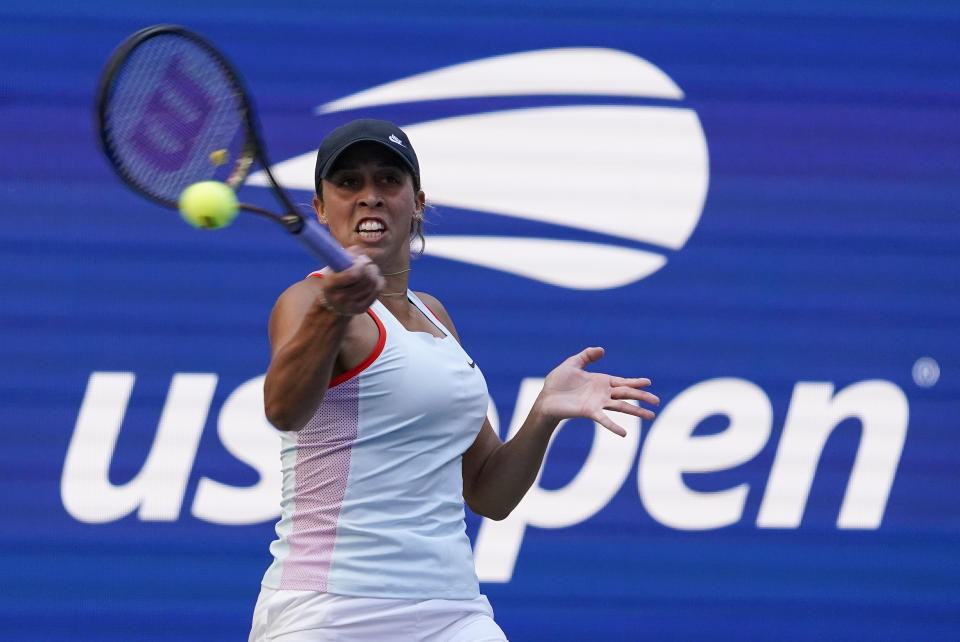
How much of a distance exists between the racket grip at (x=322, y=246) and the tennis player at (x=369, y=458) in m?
0.16

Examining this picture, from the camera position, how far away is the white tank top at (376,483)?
231cm

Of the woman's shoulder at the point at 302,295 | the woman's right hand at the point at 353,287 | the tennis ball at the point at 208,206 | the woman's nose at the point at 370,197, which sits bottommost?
the woman's right hand at the point at 353,287

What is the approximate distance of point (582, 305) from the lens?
4.22 m

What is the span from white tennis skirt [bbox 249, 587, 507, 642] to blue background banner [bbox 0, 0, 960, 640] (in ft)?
5.67

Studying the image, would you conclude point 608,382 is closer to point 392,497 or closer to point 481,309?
point 392,497

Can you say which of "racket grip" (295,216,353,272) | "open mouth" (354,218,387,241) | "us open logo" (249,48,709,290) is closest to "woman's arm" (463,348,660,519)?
"open mouth" (354,218,387,241)

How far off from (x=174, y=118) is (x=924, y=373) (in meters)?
2.96

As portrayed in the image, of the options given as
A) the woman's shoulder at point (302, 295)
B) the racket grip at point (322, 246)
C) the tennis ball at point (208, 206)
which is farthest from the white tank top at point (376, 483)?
the tennis ball at point (208, 206)

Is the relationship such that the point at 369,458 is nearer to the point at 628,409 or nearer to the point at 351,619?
the point at 351,619

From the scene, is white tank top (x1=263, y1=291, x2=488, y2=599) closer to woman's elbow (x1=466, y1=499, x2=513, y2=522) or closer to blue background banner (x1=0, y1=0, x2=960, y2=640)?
woman's elbow (x1=466, y1=499, x2=513, y2=522)

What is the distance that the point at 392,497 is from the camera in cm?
234

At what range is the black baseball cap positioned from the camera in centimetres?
247

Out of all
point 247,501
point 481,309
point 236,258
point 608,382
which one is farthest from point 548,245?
point 608,382

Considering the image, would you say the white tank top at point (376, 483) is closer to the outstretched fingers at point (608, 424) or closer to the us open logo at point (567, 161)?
the outstretched fingers at point (608, 424)
